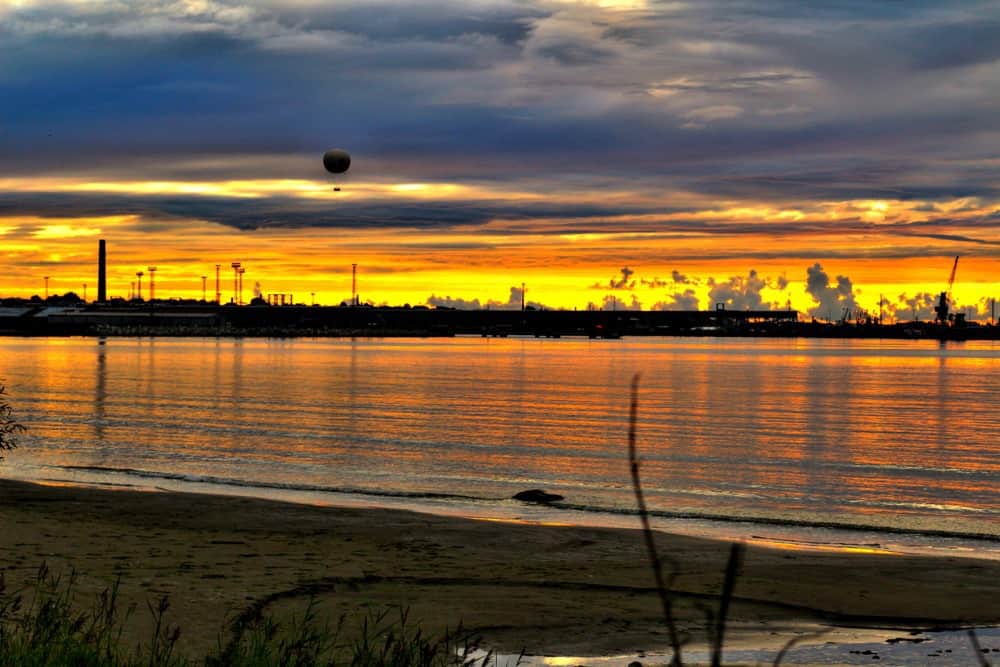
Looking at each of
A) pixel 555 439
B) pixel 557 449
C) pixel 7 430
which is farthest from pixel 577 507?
pixel 555 439

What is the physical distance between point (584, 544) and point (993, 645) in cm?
1061

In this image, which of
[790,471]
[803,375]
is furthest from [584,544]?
[803,375]

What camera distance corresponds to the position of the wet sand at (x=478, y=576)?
18.3m

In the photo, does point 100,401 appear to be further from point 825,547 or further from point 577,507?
point 825,547

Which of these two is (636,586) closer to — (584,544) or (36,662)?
(584,544)

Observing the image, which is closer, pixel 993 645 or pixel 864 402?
pixel 993 645

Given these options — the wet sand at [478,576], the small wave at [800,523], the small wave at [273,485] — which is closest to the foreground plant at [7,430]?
the small wave at [273,485]

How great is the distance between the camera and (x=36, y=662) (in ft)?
32.1

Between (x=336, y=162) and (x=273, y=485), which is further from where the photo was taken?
(x=336, y=162)

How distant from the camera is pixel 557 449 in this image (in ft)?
179

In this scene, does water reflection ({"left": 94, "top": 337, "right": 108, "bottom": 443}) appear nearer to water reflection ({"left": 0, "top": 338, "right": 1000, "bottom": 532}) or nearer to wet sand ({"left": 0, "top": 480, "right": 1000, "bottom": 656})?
water reflection ({"left": 0, "top": 338, "right": 1000, "bottom": 532})

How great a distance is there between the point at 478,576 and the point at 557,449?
32855mm

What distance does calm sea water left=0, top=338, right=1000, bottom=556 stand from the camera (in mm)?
35969

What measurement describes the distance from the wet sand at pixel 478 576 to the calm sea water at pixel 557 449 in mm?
5310
